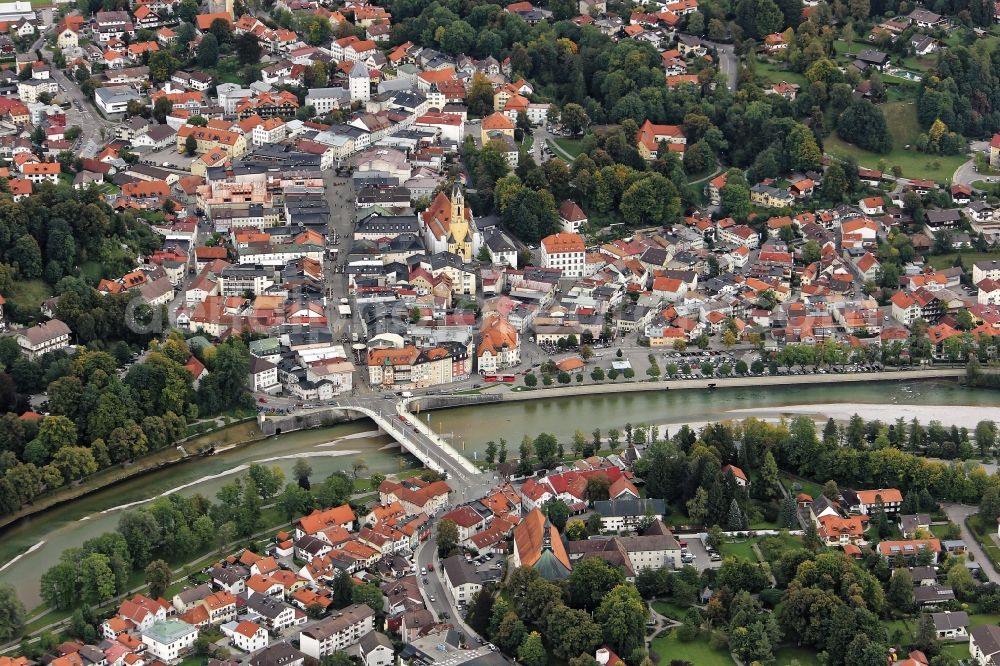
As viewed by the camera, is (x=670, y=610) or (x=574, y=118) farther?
(x=574, y=118)

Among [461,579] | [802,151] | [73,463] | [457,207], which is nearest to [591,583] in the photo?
[461,579]

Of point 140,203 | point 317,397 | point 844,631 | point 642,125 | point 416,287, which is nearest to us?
point 844,631

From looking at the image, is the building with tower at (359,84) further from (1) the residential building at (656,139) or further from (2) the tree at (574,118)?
(1) the residential building at (656,139)

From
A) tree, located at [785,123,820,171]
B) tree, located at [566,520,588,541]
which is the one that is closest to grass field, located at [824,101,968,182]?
tree, located at [785,123,820,171]

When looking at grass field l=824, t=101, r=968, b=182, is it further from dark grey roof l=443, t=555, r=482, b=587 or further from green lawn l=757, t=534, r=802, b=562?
dark grey roof l=443, t=555, r=482, b=587

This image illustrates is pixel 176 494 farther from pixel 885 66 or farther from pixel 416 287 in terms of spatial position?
pixel 885 66

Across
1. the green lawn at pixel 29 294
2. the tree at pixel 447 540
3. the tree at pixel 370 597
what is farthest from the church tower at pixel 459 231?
the tree at pixel 370 597

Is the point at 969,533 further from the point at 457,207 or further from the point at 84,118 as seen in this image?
the point at 84,118

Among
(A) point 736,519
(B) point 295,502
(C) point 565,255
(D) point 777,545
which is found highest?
(C) point 565,255

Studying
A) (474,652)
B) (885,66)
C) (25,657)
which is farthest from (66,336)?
(885,66)
